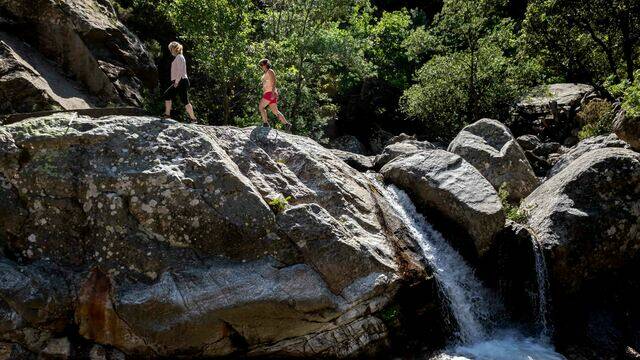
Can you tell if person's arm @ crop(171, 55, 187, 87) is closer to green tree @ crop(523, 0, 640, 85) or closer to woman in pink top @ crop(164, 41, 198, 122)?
woman in pink top @ crop(164, 41, 198, 122)

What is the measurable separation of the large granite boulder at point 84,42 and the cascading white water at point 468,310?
12.8 meters

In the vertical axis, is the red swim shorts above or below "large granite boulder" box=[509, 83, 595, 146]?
below

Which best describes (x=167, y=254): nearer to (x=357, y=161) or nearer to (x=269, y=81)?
(x=269, y=81)

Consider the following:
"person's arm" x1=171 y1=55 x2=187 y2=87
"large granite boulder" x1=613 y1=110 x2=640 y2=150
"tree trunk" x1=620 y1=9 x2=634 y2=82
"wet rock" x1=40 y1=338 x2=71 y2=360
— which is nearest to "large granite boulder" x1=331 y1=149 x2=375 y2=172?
"person's arm" x1=171 y1=55 x2=187 y2=87

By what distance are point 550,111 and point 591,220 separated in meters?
14.5

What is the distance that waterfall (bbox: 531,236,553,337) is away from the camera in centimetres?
1261

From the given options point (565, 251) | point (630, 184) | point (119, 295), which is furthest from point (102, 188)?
point (630, 184)

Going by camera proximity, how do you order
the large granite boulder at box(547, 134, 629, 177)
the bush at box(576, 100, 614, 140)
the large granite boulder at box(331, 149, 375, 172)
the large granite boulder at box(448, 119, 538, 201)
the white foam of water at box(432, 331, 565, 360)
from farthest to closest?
the bush at box(576, 100, 614, 140), the large granite boulder at box(331, 149, 375, 172), the large granite boulder at box(547, 134, 629, 177), the large granite boulder at box(448, 119, 538, 201), the white foam of water at box(432, 331, 565, 360)

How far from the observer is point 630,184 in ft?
44.0

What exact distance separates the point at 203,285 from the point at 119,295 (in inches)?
65.6

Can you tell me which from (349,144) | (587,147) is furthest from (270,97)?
(349,144)

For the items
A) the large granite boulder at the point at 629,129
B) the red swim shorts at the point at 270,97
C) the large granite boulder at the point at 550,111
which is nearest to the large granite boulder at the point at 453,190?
the red swim shorts at the point at 270,97

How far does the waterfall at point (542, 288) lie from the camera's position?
1261 cm

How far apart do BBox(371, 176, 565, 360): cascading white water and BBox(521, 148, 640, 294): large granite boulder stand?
2.79 ft
